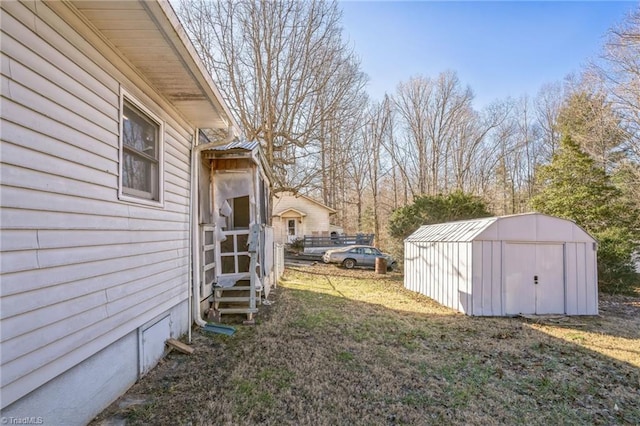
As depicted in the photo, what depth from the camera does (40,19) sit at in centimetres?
231

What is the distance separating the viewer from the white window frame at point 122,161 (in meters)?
3.34

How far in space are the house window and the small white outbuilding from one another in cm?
675

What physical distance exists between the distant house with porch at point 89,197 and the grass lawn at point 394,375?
655 millimetres

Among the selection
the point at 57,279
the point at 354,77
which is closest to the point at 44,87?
the point at 57,279

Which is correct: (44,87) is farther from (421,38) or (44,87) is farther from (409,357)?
(421,38)

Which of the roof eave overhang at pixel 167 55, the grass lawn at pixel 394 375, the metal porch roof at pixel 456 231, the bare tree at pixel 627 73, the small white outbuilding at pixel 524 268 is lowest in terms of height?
the grass lawn at pixel 394 375

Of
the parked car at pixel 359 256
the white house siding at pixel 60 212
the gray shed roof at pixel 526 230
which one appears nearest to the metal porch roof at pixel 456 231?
the gray shed roof at pixel 526 230

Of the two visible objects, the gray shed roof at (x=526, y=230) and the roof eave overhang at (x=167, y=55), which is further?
the gray shed roof at (x=526, y=230)

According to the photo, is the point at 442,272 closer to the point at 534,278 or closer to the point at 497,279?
the point at 497,279

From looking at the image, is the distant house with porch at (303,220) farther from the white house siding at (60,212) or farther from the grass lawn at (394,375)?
the white house siding at (60,212)

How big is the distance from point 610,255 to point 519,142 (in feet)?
60.5

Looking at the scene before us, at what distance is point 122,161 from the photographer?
345cm

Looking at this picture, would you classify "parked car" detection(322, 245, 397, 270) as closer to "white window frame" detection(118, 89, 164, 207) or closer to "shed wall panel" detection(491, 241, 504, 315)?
"shed wall panel" detection(491, 241, 504, 315)

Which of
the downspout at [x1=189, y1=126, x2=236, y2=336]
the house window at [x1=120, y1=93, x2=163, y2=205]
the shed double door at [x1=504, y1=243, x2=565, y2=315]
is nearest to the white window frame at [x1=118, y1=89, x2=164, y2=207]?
the house window at [x1=120, y1=93, x2=163, y2=205]
